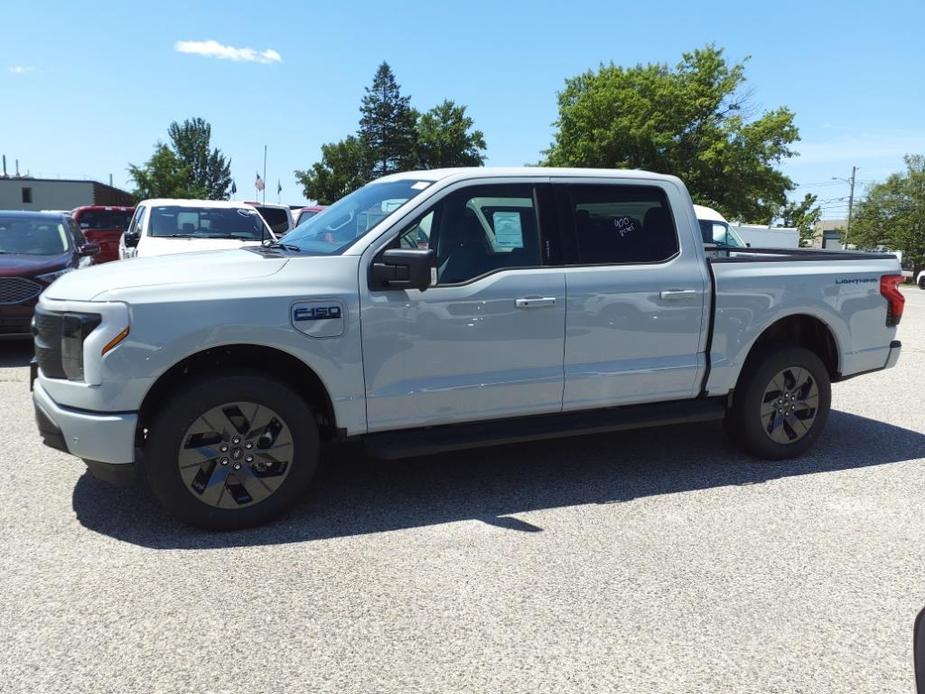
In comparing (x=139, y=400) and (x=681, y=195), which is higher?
(x=681, y=195)

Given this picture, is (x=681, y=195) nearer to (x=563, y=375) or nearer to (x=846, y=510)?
(x=563, y=375)

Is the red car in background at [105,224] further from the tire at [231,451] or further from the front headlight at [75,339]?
the tire at [231,451]

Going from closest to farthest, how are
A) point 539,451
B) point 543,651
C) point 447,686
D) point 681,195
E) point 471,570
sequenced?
point 447,686
point 543,651
point 471,570
point 681,195
point 539,451

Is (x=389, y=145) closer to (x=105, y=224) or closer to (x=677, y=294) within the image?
(x=105, y=224)

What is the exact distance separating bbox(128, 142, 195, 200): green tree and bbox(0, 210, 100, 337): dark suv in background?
5489 centimetres

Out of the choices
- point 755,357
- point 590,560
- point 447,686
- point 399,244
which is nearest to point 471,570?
point 590,560

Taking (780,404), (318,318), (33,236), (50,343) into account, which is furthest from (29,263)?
(780,404)

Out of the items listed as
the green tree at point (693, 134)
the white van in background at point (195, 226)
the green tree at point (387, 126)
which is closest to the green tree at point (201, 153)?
the green tree at point (387, 126)

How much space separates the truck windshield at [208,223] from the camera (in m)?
10.8

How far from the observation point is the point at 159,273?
3.91m

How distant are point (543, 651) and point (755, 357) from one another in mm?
3114

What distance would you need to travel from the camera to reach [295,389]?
4.23 meters

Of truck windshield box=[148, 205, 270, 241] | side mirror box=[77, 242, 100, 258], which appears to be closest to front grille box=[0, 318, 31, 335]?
side mirror box=[77, 242, 100, 258]

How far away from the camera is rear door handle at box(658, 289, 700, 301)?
4.79m
